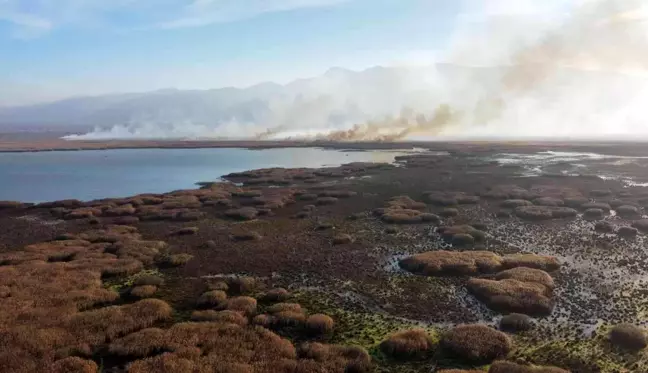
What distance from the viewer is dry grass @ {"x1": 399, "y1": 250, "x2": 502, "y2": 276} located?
39.3m

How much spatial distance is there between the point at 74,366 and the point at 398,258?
1075 inches

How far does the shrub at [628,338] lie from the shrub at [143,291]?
28.2 meters

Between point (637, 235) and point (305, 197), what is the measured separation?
4392 cm

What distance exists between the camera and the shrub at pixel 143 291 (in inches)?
1336

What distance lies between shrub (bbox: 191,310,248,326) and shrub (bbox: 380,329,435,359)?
28.0 ft

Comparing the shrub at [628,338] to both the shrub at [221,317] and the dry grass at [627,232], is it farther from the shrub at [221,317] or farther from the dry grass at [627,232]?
the dry grass at [627,232]

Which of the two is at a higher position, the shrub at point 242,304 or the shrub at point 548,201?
the shrub at point 548,201

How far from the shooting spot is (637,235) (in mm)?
50844

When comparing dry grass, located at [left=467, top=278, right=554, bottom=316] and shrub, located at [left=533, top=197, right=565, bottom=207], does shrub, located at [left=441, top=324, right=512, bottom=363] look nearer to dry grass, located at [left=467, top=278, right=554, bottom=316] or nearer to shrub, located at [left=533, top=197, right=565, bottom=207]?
dry grass, located at [left=467, top=278, right=554, bottom=316]

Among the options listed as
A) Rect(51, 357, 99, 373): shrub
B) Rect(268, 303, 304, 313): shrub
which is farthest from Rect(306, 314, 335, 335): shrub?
Rect(51, 357, 99, 373): shrub

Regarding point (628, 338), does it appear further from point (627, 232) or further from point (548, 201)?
point (548, 201)

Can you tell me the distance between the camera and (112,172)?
121938mm

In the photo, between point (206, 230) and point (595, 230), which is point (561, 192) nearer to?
point (595, 230)

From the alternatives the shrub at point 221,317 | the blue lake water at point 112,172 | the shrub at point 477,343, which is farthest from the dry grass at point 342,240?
the blue lake water at point 112,172
